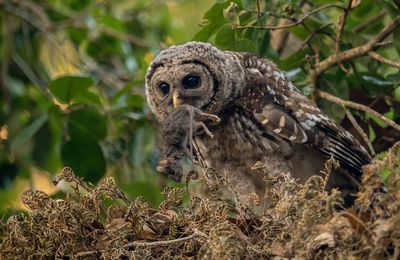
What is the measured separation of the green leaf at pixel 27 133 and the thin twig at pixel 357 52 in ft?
4.99

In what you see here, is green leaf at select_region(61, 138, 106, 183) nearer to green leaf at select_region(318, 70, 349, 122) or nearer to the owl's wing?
the owl's wing

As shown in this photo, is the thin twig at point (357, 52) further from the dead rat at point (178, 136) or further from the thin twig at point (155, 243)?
the thin twig at point (155, 243)

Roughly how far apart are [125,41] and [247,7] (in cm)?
199

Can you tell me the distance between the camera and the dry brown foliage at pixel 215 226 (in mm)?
A: 2371

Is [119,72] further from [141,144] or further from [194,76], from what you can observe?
[194,76]

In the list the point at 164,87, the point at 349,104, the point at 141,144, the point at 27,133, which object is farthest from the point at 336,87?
the point at 27,133

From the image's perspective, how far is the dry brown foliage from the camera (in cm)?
237

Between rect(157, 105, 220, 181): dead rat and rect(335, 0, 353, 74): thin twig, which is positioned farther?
rect(335, 0, 353, 74): thin twig

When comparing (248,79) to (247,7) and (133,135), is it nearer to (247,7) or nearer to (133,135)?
(247,7)

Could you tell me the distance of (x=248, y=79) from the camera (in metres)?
4.05

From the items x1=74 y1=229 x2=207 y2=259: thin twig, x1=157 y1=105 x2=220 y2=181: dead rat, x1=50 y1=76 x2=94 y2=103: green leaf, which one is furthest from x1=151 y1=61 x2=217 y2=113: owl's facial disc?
x1=74 y1=229 x2=207 y2=259: thin twig

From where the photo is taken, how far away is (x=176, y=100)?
3.95 meters

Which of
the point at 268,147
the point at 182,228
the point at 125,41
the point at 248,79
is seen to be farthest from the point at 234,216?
the point at 125,41

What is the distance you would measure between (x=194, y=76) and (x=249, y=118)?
0.37m
